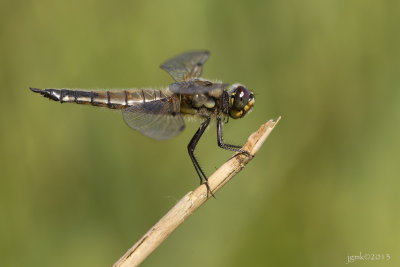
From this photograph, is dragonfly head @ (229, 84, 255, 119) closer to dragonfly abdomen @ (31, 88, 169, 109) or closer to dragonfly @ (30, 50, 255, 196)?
dragonfly @ (30, 50, 255, 196)

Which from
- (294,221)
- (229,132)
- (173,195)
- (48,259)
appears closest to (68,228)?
(48,259)

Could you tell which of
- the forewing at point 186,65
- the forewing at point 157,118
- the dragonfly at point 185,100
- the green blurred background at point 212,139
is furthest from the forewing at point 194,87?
the green blurred background at point 212,139

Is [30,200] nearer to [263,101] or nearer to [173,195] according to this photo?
[173,195]

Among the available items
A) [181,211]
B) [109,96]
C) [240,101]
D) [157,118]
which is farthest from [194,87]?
[181,211]

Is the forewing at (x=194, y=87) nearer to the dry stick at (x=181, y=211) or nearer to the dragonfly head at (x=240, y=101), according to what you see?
the dragonfly head at (x=240, y=101)

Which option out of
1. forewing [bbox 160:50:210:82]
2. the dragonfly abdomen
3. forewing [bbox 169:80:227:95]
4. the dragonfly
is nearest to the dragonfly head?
the dragonfly

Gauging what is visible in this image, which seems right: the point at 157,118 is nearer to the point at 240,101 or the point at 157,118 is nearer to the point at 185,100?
the point at 185,100

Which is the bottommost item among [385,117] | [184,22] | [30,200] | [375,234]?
[375,234]
